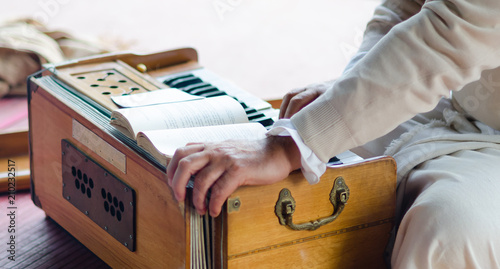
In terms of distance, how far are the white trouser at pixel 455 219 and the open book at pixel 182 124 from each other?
1.09ft

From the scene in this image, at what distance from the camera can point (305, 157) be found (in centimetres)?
115

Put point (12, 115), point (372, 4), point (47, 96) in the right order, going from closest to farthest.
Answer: point (47, 96), point (12, 115), point (372, 4)

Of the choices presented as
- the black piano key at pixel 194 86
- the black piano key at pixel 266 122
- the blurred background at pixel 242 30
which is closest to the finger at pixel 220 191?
the black piano key at pixel 266 122

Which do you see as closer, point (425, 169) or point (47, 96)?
point (425, 169)

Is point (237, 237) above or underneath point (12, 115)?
above

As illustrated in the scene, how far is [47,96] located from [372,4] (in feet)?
10.7

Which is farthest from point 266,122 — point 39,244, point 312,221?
point 39,244

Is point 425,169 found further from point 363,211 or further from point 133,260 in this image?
point 133,260

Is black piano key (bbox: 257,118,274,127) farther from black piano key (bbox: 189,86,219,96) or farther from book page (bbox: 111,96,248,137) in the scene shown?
black piano key (bbox: 189,86,219,96)

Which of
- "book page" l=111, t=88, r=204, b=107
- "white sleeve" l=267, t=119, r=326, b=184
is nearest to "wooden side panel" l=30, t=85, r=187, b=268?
"book page" l=111, t=88, r=204, b=107

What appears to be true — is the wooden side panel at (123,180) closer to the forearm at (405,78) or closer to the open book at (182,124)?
the open book at (182,124)

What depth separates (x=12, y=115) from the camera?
228cm

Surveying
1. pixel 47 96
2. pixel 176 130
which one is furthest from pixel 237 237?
pixel 47 96

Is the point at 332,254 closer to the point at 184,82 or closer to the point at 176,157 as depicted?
the point at 176,157
